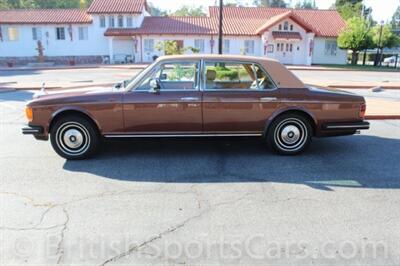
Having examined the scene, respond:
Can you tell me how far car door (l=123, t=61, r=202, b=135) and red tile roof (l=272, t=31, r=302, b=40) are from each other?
108ft

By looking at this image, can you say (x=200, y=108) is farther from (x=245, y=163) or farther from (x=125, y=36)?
(x=125, y=36)

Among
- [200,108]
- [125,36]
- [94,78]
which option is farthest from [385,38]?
[200,108]

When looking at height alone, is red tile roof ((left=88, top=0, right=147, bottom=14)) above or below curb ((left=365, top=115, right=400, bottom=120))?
above

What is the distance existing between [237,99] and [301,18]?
38225 millimetres

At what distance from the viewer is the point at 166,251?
3.33 metres

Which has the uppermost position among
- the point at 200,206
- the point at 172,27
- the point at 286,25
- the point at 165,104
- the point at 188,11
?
the point at 188,11

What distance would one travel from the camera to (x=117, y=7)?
37656mm

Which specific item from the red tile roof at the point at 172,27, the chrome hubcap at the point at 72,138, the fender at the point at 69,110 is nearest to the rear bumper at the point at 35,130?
the fender at the point at 69,110

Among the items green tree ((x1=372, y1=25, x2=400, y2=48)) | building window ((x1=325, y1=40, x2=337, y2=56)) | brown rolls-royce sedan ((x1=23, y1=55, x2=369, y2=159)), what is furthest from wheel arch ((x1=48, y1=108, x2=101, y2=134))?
building window ((x1=325, y1=40, x2=337, y2=56))

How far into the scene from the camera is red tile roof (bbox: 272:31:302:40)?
36688 millimetres

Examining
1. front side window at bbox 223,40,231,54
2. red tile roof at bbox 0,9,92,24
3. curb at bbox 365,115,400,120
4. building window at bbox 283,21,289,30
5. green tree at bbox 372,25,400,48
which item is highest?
red tile roof at bbox 0,9,92,24

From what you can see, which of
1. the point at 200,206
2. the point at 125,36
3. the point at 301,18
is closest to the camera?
the point at 200,206

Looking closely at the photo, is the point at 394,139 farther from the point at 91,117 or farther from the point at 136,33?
the point at 136,33

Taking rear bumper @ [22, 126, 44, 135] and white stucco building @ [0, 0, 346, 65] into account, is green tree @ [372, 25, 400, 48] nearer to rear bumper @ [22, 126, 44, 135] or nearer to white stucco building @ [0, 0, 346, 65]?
white stucco building @ [0, 0, 346, 65]
